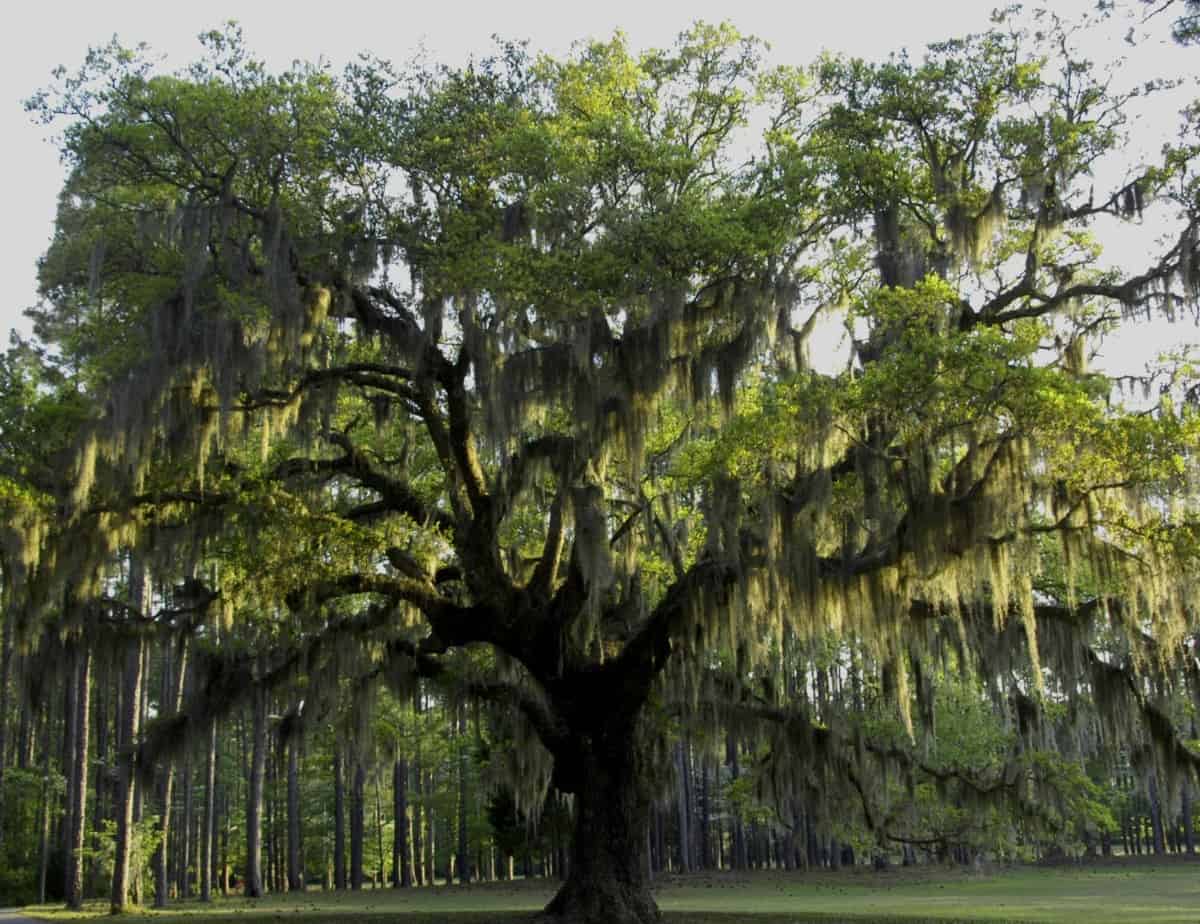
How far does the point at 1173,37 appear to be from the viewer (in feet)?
22.9

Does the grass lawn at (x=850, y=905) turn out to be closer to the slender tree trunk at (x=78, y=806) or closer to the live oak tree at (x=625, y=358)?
the slender tree trunk at (x=78, y=806)

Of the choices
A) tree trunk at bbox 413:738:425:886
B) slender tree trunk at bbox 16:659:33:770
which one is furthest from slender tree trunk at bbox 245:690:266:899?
tree trunk at bbox 413:738:425:886

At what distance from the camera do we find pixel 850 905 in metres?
20.4

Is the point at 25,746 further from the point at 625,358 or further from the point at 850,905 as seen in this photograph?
the point at 625,358

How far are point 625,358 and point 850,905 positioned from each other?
42.1 ft

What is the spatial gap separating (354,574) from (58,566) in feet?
11.2

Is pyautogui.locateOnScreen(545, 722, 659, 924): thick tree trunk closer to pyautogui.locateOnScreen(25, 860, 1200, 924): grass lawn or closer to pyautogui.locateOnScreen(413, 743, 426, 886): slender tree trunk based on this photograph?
pyautogui.locateOnScreen(25, 860, 1200, 924): grass lawn

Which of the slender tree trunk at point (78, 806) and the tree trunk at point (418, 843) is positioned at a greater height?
the slender tree trunk at point (78, 806)

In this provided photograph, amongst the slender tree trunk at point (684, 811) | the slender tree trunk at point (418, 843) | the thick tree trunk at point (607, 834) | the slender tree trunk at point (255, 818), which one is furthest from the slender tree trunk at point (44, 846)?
the thick tree trunk at point (607, 834)

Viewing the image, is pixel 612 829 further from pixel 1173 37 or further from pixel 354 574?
pixel 1173 37

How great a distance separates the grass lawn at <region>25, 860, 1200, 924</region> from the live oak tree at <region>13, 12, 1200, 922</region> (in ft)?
11.0

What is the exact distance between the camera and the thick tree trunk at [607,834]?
13977 mm

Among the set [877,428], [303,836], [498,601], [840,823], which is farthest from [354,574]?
[303,836]

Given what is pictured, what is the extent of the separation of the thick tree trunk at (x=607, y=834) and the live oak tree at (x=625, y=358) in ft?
0.14
